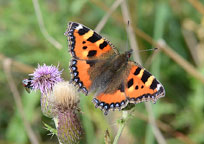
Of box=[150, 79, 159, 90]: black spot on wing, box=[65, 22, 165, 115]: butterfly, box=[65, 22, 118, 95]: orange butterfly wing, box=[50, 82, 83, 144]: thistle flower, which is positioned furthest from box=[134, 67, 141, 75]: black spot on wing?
box=[50, 82, 83, 144]: thistle flower

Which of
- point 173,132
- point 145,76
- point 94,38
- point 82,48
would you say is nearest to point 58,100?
point 82,48

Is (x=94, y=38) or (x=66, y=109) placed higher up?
(x=94, y=38)

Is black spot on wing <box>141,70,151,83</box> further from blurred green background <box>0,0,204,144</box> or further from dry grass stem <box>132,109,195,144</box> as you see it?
dry grass stem <box>132,109,195,144</box>

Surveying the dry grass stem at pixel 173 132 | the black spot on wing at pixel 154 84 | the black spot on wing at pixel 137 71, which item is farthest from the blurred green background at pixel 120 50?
the black spot on wing at pixel 154 84

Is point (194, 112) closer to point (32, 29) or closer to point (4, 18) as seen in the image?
point (32, 29)

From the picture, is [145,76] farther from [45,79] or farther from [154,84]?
[45,79]

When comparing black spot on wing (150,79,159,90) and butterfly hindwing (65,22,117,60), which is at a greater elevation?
butterfly hindwing (65,22,117,60)
